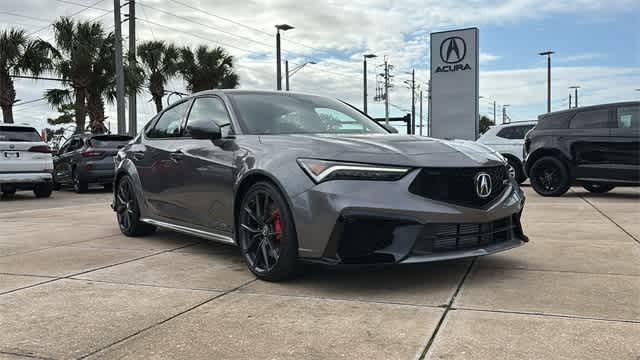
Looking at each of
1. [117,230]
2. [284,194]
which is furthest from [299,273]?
[117,230]

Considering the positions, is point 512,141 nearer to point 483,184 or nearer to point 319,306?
point 483,184

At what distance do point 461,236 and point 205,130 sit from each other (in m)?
2.10

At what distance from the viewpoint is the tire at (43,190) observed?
1341 centimetres

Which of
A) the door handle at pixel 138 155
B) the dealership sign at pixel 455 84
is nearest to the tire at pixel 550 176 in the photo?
the door handle at pixel 138 155

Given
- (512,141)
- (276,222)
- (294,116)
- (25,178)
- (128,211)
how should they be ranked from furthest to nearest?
(512,141)
(25,178)
(128,211)
(294,116)
(276,222)

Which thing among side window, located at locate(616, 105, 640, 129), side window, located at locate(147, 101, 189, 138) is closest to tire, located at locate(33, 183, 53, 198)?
side window, located at locate(147, 101, 189, 138)

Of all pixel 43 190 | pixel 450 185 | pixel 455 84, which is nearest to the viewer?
pixel 450 185

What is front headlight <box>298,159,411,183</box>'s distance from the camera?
3754 mm

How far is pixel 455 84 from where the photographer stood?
68.2 feet

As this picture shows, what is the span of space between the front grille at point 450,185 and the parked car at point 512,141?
10.5 meters

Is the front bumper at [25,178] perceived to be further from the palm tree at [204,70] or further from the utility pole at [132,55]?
Result: the palm tree at [204,70]

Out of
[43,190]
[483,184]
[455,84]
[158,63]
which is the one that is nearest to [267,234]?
[483,184]

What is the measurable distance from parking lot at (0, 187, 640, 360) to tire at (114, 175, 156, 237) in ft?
1.91

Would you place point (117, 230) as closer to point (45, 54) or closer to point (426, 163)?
point (426, 163)
